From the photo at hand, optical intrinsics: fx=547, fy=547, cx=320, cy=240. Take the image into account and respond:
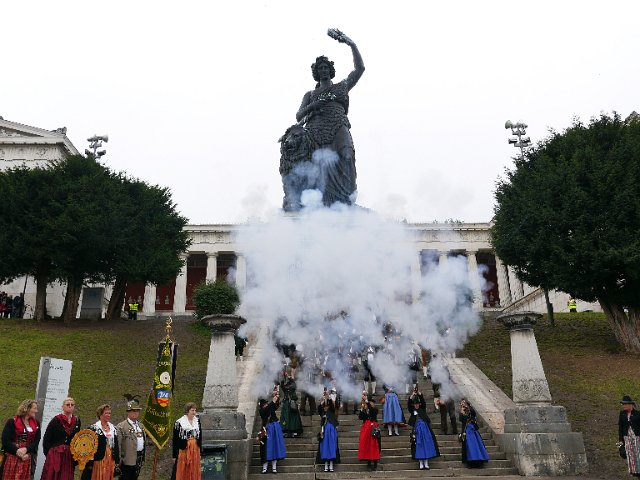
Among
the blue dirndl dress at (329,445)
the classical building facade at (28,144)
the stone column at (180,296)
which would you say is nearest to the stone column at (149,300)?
the stone column at (180,296)

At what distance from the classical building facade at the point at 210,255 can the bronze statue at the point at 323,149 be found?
26806 mm

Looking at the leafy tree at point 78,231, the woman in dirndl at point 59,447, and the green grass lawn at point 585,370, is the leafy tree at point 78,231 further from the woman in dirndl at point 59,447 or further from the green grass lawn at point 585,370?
the woman in dirndl at point 59,447

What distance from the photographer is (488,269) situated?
61.2 meters

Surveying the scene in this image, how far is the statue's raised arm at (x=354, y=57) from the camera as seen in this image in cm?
2523

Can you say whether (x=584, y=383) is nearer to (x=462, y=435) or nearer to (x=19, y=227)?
(x=462, y=435)

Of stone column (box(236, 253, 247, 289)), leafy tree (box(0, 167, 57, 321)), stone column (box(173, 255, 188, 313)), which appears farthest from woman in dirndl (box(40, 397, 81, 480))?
stone column (box(173, 255, 188, 313))

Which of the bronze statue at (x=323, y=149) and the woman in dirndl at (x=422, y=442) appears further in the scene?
the bronze statue at (x=323, y=149)

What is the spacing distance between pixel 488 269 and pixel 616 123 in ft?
113

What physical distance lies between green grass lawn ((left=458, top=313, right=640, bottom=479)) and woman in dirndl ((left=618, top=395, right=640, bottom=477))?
195 cm

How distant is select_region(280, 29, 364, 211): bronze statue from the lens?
2597cm

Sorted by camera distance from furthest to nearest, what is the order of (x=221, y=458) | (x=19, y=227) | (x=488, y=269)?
(x=488, y=269)
(x=19, y=227)
(x=221, y=458)

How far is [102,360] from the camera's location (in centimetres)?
2550

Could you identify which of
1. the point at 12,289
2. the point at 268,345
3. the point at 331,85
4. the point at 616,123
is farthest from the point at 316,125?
the point at 12,289

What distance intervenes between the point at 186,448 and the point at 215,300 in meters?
24.3
